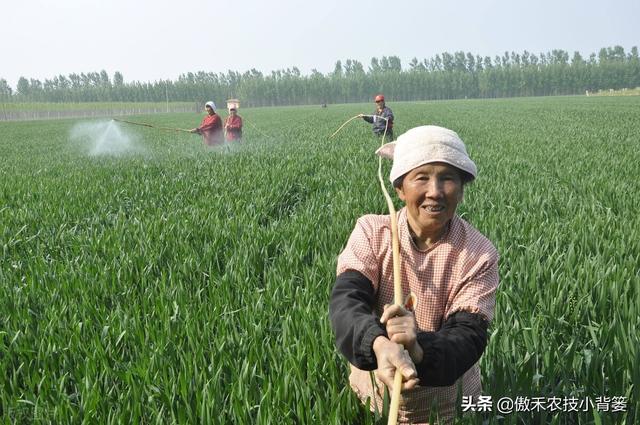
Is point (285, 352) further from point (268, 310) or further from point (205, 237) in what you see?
point (205, 237)

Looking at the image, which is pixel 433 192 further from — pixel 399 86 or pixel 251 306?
pixel 399 86

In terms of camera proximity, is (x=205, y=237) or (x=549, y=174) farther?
(x=549, y=174)

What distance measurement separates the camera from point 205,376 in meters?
1.71

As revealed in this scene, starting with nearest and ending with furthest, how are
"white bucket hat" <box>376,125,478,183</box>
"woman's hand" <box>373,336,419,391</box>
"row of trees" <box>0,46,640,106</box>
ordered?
1. "woman's hand" <box>373,336,419,391</box>
2. "white bucket hat" <box>376,125,478,183</box>
3. "row of trees" <box>0,46,640,106</box>

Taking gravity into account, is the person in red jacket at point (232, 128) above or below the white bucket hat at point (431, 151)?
above

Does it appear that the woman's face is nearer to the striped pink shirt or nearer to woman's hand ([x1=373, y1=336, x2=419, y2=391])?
the striped pink shirt

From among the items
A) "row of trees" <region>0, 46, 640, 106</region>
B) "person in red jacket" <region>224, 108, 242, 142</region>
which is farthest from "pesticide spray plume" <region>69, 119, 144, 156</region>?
"row of trees" <region>0, 46, 640, 106</region>

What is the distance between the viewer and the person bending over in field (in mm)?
1295

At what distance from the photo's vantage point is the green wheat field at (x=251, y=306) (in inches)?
64.8

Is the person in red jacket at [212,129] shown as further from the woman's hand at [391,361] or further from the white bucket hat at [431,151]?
the woman's hand at [391,361]

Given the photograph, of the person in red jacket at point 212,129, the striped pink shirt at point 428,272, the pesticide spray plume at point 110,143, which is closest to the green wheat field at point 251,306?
the striped pink shirt at point 428,272

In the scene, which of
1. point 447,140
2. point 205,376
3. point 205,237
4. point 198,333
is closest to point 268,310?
point 198,333

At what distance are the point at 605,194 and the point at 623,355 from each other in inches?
162

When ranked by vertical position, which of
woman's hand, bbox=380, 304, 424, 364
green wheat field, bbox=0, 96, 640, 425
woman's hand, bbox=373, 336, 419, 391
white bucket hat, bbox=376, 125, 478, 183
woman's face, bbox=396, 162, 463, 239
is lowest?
green wheat field, bbox=0, 96, 640, 425
